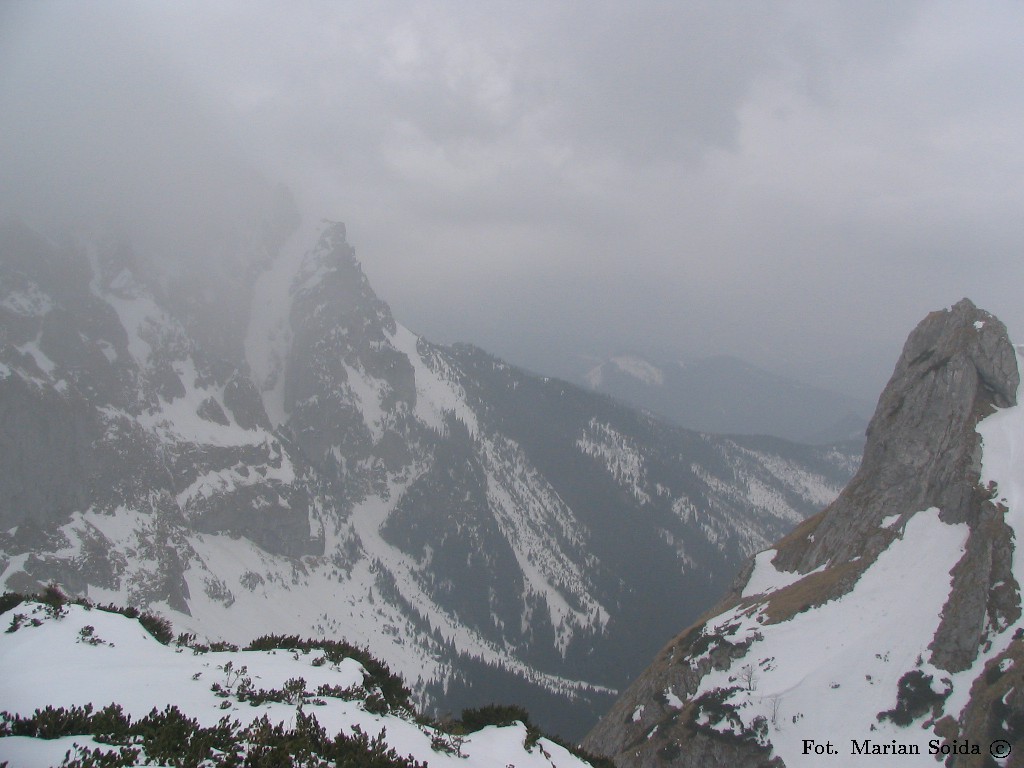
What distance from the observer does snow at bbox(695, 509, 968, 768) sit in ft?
180

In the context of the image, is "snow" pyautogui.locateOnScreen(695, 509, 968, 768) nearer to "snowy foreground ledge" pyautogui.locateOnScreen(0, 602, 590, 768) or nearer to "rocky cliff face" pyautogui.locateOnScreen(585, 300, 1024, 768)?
"rocky cliff face" pyautogui.locateOnScreen(585, 300, 1024, 768)

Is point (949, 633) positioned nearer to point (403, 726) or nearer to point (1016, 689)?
point (1016, 689)

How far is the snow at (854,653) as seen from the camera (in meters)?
54.8

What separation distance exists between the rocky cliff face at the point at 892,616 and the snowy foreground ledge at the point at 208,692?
4765 cm

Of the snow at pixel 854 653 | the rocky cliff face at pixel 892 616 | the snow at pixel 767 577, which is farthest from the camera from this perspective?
the snow at pixel 767 577

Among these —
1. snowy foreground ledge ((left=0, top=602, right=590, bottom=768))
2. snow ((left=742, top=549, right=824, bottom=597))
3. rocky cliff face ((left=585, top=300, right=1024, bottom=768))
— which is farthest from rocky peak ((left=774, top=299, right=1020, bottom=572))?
snowy foreground ledge ((left=0, top=602, right=590, bottom=768))

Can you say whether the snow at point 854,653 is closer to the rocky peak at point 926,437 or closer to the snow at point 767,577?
the rocky peak at point 926,437

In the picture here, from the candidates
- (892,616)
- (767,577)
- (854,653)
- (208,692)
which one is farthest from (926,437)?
(208,692)

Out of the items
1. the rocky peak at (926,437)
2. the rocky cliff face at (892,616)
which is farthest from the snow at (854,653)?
the rocky peak at (926,437)

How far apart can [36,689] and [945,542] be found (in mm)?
82051

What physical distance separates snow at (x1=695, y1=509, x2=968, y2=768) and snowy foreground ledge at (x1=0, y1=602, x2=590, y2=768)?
47178 millimetres

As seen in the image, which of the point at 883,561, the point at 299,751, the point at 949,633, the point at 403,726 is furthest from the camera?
the point at 883,561

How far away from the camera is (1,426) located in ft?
565

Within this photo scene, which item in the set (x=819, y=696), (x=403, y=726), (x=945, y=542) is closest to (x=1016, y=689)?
(x=819, y=696)
